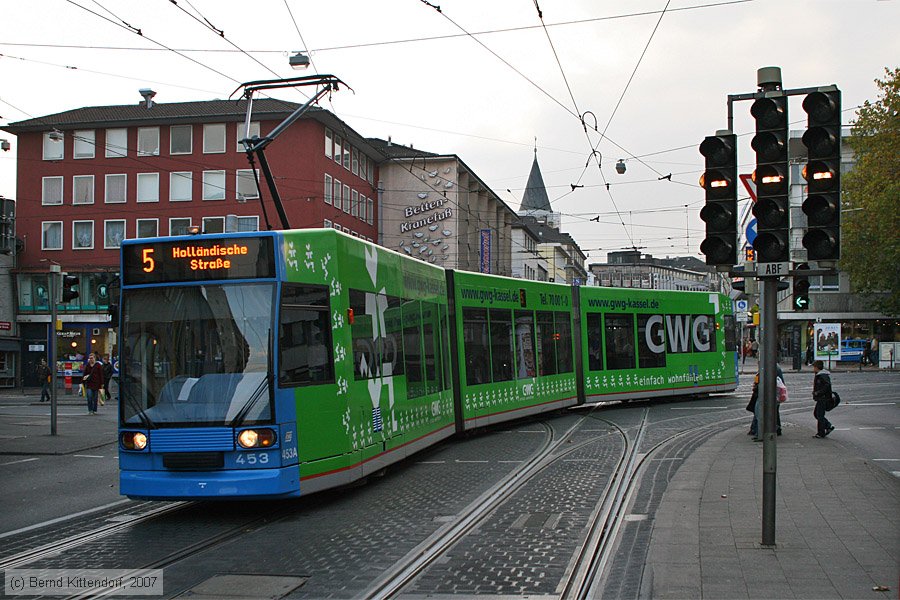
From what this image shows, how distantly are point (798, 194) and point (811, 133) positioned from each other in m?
58.5

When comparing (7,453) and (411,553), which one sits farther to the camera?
(7,453)

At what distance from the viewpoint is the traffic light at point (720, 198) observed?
8078 mm

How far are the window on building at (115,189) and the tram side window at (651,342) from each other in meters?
35.1

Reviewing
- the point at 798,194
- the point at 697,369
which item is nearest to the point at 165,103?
the point at 697,369

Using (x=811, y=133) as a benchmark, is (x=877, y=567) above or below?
below

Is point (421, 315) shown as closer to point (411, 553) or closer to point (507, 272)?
point (411, 553)

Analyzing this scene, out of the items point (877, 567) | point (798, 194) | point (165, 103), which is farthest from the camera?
point (798, 194)

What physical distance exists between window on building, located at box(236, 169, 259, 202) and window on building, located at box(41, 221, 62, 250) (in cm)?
1134

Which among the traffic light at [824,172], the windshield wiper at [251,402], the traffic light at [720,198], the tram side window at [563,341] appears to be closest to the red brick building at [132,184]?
the tram side window at [563,341]

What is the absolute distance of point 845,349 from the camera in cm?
5616

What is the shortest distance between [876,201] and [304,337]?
127 ft

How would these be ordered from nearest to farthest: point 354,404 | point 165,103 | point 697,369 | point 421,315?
point 354,404 → point 421,315 → point 697,369 → point 165,103

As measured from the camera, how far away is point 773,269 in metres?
7.87

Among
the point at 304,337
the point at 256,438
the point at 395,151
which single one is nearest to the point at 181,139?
the point at 395,151
